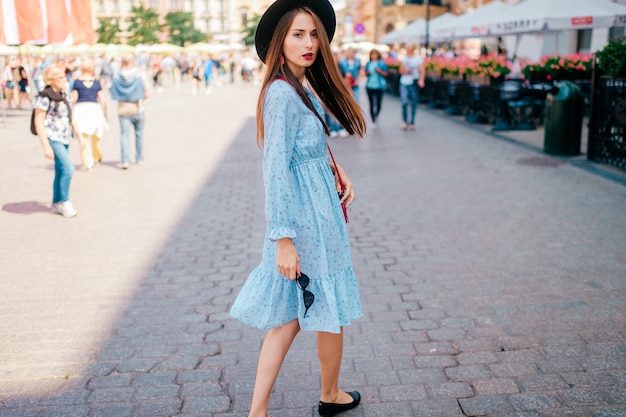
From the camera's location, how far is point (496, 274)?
4.92 meters

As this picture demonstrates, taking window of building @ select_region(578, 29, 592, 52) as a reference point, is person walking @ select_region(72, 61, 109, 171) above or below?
below

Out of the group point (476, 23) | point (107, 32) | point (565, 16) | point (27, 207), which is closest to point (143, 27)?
point (107, 32)

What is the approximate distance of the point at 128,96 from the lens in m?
9.79

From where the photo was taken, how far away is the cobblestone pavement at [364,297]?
3.17 meters

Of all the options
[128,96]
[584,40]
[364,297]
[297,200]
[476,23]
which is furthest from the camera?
[584,40]

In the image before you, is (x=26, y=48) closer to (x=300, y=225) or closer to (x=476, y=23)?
(x=476, y=23)

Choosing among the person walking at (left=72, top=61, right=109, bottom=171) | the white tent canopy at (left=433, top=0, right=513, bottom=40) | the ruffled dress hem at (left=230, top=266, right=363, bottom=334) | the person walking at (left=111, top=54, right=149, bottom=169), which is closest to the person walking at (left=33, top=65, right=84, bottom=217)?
the person walking at (left=72, top=61, right=109, bottom=171)

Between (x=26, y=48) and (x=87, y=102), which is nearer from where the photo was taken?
(x=87, y=102)

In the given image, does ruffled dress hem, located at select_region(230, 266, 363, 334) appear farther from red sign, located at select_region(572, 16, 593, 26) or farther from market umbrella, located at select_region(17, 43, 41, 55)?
market umbrella, located at select_region(17, 43, 41, 55)

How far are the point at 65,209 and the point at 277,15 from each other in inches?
211

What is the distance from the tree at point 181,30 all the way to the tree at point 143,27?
5009 mm

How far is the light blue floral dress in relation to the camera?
2445 mm

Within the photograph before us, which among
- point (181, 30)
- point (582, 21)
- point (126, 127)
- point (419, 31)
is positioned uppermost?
point (181, 30)

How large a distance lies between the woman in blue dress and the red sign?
11885 mm
